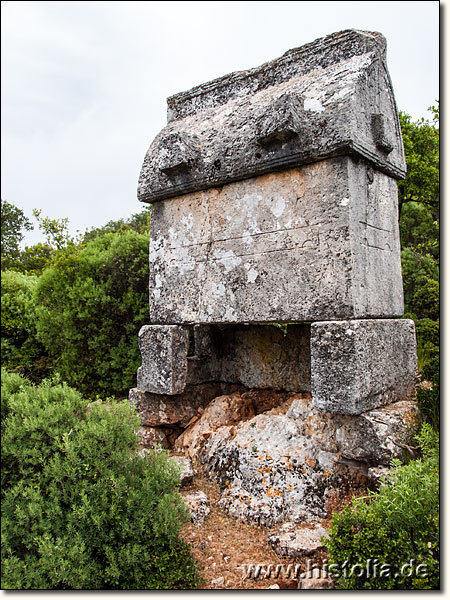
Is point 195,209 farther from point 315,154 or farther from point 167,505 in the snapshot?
point 167,505

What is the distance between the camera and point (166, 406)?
4609 millimetres

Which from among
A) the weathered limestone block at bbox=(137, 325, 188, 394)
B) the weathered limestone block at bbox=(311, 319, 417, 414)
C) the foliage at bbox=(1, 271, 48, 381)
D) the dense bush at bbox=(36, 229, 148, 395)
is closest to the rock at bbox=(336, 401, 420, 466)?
the weathered limestone block at bbox=(311, 319, 417, 414)

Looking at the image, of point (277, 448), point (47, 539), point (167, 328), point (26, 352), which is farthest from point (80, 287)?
point (47, 539)

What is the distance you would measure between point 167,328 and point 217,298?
607mm

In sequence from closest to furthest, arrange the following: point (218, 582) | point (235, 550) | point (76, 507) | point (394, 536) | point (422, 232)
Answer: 1. point (394, 536)
2. point (76, 507)
3. point (218, 582)
4. point (235, 550)
5. point (422, 232)

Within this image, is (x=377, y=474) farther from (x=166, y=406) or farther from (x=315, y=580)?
(x=166, y=406)

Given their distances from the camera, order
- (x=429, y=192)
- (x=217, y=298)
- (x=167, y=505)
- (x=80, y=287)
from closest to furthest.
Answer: (x=167, y=505) < (x=217, y=298) < (x=80, y=287) < (x=429, y=192)

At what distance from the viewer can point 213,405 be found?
4.75 metres

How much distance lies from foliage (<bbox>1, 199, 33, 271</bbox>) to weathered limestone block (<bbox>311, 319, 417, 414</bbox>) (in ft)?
46.0

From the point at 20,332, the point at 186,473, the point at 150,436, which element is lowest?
the point at 186,473

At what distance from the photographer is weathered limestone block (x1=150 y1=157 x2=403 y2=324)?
11.6 ft

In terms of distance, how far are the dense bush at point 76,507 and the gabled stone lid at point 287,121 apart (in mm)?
2302

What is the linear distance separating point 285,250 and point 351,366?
1.04 m

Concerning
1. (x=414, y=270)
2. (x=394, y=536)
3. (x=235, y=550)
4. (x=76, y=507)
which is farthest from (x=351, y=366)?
(x=414, y=270)
